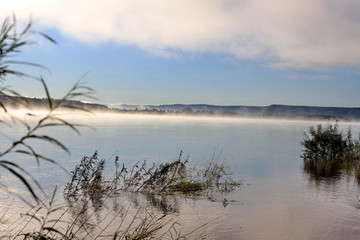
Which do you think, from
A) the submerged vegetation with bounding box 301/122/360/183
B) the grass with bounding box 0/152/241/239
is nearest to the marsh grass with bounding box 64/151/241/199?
the grass with bounding box 0/152/241/239

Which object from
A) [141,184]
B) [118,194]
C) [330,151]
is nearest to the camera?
[118,194]

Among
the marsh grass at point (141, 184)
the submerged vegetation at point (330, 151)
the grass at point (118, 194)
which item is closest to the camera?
the grass at point (118, 194)

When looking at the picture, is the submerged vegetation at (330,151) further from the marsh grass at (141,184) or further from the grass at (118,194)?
the marsh grass at (141,184)

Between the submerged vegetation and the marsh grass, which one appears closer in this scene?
the marsh grass

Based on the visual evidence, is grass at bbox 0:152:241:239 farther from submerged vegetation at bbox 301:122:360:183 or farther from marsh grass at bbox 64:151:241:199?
Result: submerged vegetation at bbox 301:122:360:183

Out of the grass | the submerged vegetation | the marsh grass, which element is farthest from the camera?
the submerged vegetation

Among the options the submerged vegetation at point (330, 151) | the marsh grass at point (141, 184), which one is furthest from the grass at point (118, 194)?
the submerged vegetation at point (330, 151)

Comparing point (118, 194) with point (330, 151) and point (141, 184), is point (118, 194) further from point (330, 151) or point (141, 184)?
point (330, 151)

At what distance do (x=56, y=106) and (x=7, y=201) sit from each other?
8985 mm

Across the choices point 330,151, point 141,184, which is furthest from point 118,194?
point 330,151

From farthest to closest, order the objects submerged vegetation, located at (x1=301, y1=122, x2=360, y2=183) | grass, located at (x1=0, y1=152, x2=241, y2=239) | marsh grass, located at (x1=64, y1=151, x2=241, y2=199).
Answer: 1. submerged vegetation, located at (x1=301, y1=122, x2=360, y2=183)
2. marsh grass, located at (x1=64, y1=151, x2=241, y2=199)
3. grass, located at (x1=0, y1=152, x2=241, y2=239)

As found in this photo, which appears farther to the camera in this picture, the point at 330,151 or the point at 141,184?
the point at 330,151

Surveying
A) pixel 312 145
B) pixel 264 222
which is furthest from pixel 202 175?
pixel 312 145

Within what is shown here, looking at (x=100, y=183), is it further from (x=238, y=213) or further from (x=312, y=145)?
(x=312, y=145)
